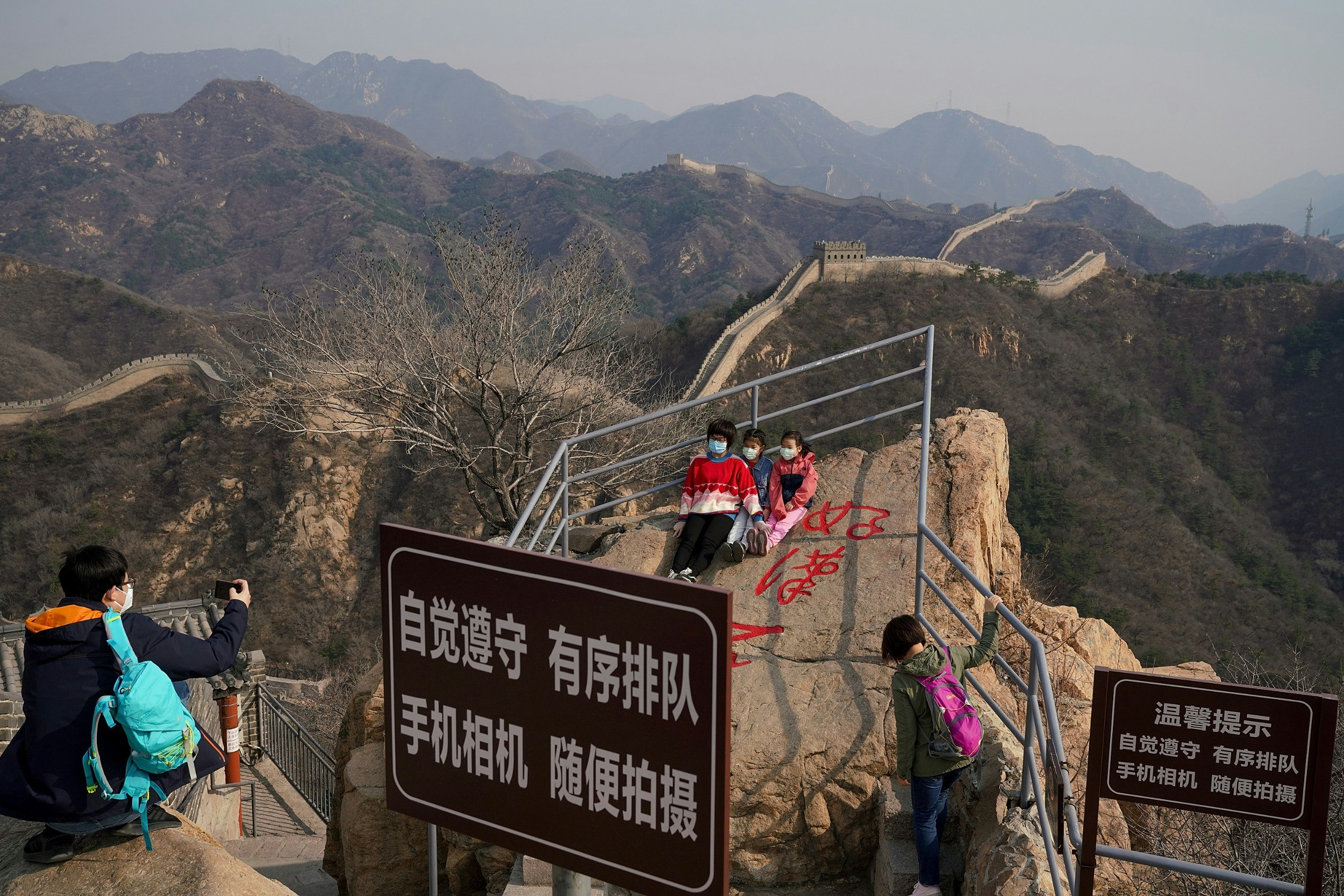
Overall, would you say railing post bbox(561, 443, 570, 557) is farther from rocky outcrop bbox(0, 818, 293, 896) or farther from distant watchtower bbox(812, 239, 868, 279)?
distant watchtower bbox(812, 239, 868, 279)

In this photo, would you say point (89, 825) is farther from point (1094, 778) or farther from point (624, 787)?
point (1094, 778)

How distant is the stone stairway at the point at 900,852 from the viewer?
11.5ft

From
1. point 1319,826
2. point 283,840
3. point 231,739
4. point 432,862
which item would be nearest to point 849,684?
point 1319,826

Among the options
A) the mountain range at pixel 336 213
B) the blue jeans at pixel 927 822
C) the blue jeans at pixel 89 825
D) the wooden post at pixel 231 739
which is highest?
the mountain range at pixel 336 213

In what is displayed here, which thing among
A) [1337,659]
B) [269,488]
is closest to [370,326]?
[269,488]

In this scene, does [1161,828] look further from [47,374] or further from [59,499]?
[47,374]

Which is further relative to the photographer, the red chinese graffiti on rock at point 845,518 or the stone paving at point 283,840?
the stone paving at point 283,840

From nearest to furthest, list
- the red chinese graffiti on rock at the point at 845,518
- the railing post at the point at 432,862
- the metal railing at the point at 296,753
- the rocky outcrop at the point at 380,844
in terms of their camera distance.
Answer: the railing post at the point at 432,862
the rocky outcrop at the point at 380,844
the red chinese graffiti on rock at the point at 845,518
the metal railing at the point at 296,753

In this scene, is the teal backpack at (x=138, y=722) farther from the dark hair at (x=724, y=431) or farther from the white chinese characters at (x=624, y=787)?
the dark hair at (x=724, y=431)

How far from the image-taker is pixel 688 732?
141cm

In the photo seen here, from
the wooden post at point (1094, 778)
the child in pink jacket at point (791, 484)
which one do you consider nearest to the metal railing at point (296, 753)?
the child in pink jacket at point (791, 484)

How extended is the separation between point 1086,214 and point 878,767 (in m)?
169

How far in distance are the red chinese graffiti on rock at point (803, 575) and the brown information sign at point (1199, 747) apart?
2.29m

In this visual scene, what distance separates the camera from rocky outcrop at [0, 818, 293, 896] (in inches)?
112
